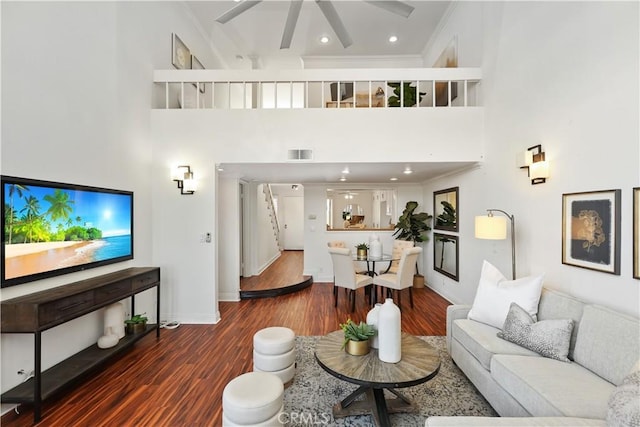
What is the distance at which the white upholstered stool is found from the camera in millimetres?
2562

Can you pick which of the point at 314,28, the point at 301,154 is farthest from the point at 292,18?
the point at 314,28

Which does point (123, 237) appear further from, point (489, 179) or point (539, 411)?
point (489, 179)

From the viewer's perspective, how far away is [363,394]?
94.4 inches

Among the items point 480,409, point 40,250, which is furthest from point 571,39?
point 40,250

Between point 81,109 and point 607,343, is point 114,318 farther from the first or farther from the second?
point 607,343

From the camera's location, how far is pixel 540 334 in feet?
7.15

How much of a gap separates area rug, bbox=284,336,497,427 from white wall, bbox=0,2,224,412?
210 centimetres

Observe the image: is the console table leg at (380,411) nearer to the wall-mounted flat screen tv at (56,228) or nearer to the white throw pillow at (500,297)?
the white throw pillow at (500,297)

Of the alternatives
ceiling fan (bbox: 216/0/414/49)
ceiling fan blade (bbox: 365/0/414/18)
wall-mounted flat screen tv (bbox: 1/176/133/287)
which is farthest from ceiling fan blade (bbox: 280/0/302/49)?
wall-mounted flat screen tv (bbox: 1/176/133/287)

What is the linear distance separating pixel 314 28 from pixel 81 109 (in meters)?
4.41

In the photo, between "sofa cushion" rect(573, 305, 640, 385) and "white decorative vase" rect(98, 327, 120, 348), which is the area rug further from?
"white decorative vase" rect(98, 327, 120, 348)

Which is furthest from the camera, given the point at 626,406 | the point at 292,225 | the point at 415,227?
the point at 292,225

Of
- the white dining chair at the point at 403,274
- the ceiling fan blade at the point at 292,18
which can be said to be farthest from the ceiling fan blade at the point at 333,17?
the white dining chair at the point at 403,274

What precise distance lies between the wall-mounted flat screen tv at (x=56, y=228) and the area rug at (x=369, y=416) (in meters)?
2.31
